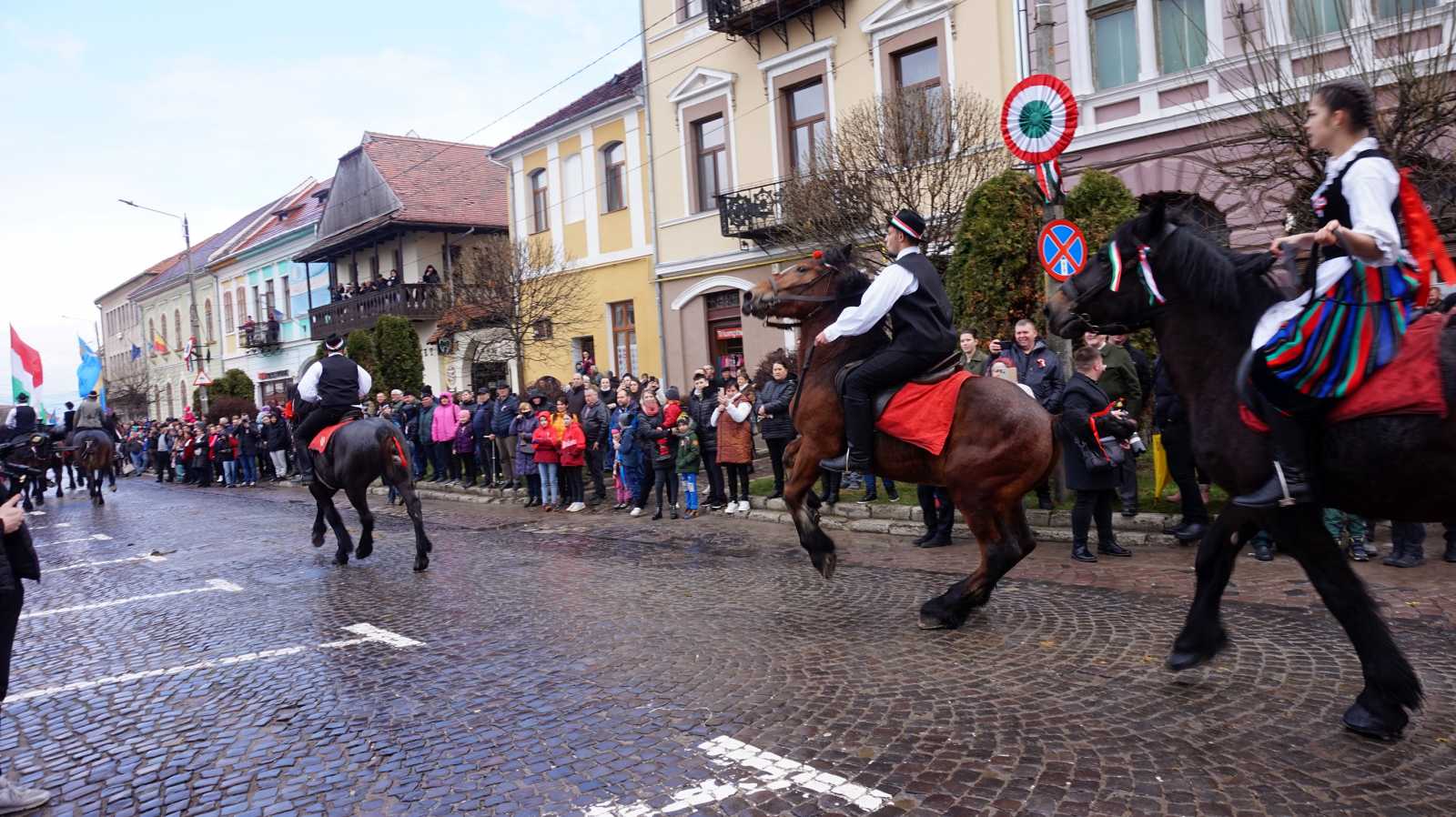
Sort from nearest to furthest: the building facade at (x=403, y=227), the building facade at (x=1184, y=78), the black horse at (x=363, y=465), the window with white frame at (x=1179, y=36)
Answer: the black horse at (x=363, y=465)
the building facade at (x=1184, y=78)
the window with white frame at (x=1179, y=36)
the building facade at (x=403, y=227)

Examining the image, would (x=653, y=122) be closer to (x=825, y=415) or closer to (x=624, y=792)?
(x=825, y=415)

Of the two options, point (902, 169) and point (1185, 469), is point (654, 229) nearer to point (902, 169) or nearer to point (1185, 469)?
point (902, 169)

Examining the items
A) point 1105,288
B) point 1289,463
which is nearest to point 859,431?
point 1105,288

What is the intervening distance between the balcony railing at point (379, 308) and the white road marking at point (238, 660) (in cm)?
2502

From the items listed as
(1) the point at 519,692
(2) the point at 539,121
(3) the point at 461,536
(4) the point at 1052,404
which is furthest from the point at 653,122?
(1) the point at 519,692

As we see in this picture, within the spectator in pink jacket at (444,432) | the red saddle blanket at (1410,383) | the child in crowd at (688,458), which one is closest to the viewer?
the red saddle blanket at (1410,383)

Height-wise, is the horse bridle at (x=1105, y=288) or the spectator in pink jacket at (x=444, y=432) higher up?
the horse bridle at (x=1105, y=288)

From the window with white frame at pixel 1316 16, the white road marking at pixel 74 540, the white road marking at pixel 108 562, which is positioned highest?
the window with white frame at pixel 1316 16

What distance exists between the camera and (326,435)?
1059 centimetres

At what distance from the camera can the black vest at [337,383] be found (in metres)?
10.5

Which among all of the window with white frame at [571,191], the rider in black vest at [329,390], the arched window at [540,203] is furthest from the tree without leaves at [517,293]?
the rider in black vest at [329,390]

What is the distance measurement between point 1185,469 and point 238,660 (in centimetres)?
797

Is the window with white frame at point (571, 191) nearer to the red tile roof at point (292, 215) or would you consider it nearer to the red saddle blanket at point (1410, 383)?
the red tile roof at point (292, 215)

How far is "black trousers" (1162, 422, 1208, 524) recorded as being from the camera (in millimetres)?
8961
